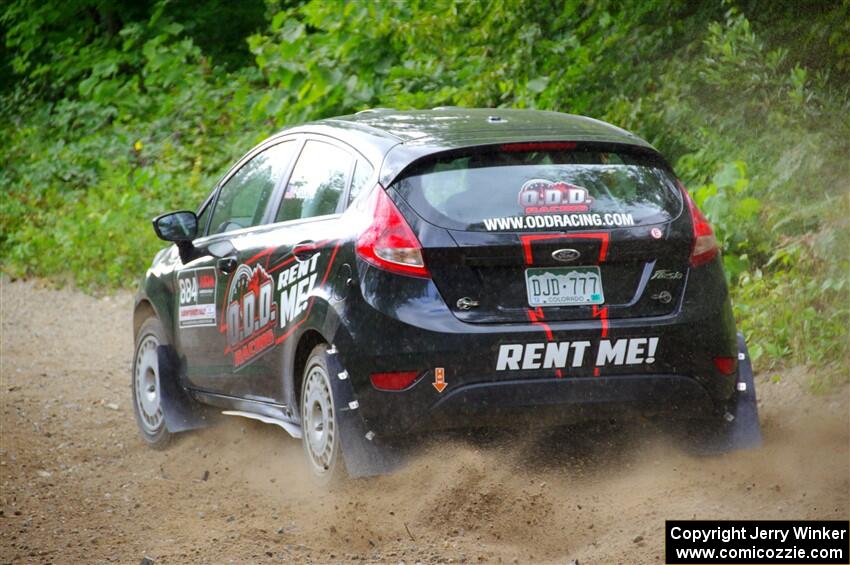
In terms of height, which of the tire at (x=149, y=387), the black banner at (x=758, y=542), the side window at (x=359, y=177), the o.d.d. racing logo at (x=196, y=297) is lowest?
the tire at (x=149, y=387)

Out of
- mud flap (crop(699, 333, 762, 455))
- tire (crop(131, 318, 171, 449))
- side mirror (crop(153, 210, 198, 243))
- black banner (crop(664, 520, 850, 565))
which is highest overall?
black banner (crop(664, 520, 850, 565))

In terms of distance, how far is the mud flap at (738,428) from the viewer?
545cm

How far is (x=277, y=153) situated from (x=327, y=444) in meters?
1.87

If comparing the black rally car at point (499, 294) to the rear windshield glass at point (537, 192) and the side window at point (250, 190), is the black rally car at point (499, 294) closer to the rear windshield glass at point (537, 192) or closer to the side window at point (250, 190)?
the rear windshield glass at point (537, 192)

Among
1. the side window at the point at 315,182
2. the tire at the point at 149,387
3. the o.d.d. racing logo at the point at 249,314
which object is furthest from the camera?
the tire at the point at 149,387

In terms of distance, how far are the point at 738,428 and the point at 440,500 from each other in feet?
4.33

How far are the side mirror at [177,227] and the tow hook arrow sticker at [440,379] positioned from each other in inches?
99.0

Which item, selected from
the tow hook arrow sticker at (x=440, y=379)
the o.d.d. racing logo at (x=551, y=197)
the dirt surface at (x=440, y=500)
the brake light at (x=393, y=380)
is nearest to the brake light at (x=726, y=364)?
the dirt surface at (x=440, y=500)

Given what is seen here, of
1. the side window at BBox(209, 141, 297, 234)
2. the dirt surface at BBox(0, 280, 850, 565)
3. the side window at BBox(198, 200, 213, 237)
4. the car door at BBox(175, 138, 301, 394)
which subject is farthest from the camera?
the side window at BBox(198, 200, 213, 237)

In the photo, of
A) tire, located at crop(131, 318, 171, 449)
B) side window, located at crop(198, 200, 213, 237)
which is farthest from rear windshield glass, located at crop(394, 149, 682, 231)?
tire, located at crop(131, 318, 171, 449)

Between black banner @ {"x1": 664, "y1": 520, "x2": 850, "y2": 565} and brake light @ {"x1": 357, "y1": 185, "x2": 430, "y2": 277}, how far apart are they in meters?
1.41

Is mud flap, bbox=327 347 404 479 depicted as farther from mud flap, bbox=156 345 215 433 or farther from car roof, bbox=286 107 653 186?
mud flap, bbox=156 345 215 433

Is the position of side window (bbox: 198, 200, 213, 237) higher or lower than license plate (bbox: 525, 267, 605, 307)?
lower

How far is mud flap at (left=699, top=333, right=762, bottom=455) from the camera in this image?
17.9ft
